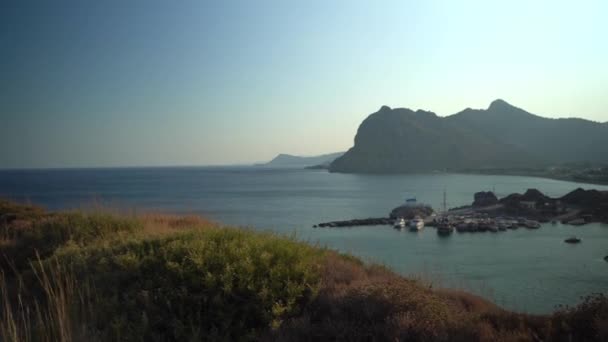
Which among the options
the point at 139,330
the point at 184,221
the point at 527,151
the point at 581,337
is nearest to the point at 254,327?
the point at 139,330

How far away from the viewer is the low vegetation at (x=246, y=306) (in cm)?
368

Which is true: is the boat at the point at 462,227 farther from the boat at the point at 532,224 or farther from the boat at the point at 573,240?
the boat at the point at 573,240

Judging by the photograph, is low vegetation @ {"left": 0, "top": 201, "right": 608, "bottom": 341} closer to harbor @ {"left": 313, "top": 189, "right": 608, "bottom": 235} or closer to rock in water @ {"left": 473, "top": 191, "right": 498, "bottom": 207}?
harbor @ {"left": 313, "top": 189, "right": 608, "bottom": 235}

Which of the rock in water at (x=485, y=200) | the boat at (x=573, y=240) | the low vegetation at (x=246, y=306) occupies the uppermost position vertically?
the low vegetation at (x=246, y=306)

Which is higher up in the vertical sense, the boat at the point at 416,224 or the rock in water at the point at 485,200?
the rock in water at the point at 485,200

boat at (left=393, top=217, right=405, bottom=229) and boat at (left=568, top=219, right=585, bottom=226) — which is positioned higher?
boat at (left=393, top=217, right=405, bottom=229)

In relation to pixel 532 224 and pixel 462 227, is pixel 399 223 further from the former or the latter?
pixel 532 224

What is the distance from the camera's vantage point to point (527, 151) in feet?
646

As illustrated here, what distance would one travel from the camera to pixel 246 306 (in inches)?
162

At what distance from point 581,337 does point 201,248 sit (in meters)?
3.95

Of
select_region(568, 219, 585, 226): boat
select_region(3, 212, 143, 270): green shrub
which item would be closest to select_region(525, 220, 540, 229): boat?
select_region(568, 219, 585, 226): boat

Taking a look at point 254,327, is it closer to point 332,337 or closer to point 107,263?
point 332,337

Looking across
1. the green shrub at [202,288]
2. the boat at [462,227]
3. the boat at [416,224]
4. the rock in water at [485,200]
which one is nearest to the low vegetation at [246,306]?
the green shrub at [202,288]

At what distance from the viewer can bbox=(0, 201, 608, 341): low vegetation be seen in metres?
3.68
